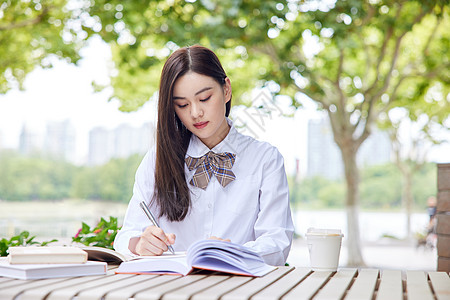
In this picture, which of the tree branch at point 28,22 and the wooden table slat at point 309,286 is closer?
the wooden table slat at point 309,286

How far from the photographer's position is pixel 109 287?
1.17 metres

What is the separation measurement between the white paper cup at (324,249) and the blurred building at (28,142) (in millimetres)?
14492

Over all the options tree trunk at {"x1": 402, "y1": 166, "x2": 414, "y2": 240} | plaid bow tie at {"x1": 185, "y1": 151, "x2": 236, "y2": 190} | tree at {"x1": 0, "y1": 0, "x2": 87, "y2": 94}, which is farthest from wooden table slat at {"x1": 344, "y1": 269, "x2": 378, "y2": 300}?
tree trunk at {"x1": 402, "y1": 166, "x2": 414, "y2": 240}

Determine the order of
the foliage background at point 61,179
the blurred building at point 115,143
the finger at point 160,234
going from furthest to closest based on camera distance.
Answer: the foliage background at point 61,179 → the blurred building at point 115,143 → the finger at point 160,234

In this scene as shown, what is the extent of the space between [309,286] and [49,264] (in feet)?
1.97

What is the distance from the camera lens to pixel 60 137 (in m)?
15.1

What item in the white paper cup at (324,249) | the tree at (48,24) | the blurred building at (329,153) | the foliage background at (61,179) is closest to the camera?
the white paper cup at (324,249)

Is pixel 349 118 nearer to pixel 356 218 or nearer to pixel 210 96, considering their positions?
pixel 356 218

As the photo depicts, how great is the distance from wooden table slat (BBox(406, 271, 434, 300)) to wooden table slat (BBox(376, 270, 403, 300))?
0.06ft

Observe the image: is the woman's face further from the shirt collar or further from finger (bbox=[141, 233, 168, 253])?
finger (bbox=[141, 233, 168, 253])

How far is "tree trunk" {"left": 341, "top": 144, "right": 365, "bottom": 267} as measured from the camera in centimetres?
873

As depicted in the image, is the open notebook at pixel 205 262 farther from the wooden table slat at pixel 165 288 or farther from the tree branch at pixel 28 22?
the tree branch at pixel 28 22

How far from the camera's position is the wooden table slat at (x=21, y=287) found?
110 centimetres

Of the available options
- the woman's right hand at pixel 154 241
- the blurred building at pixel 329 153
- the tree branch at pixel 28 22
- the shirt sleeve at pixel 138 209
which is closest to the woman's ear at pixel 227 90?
the shirt sleeve at pixel 138 209
